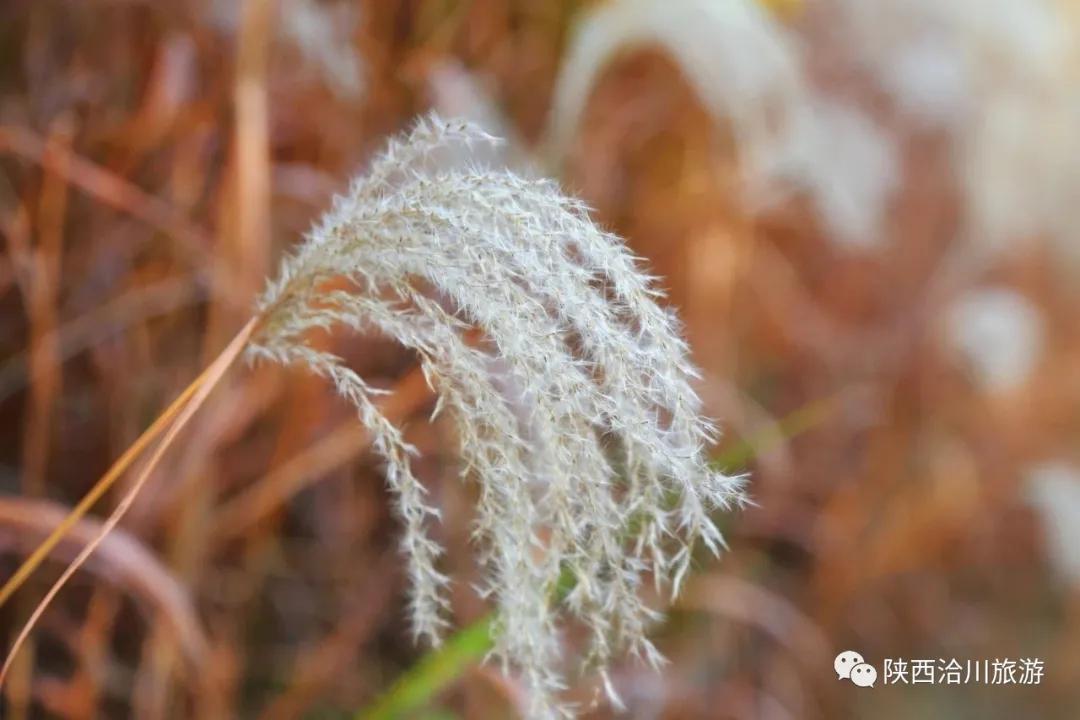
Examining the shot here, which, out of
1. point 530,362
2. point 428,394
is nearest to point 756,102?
point 428,394

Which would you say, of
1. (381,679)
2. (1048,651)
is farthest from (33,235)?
(1048,651)

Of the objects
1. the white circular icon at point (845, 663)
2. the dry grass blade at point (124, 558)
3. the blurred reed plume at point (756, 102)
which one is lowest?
the dry grass blade at point (124, 558)

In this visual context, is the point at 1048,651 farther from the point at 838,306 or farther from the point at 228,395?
the point at 228,395

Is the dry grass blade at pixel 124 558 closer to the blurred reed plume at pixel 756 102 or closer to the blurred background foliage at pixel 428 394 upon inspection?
the blurred background foliage at pixel 428 394

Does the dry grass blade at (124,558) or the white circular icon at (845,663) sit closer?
the dry grass blade at (124,558)

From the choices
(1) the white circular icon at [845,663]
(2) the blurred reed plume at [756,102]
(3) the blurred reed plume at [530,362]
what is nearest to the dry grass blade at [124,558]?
(3) the blurred reed plume at [530,362]

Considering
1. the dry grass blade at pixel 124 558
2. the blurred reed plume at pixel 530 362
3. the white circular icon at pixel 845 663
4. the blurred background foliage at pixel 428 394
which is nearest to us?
the blurred reed plume at pixel 530 362
